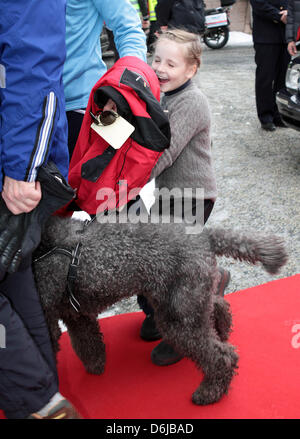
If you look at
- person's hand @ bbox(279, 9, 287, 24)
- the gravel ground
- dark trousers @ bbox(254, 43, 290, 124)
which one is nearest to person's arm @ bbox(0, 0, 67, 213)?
the gravel ground

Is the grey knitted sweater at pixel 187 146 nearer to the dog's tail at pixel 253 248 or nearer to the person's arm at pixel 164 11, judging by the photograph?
the dog's tail at pixel 253 248

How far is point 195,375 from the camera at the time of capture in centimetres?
228

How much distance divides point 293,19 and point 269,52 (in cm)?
63

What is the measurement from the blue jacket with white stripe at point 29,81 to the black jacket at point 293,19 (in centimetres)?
441

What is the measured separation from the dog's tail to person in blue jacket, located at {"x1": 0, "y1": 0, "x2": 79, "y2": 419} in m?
0.79

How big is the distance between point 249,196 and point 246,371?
2.52 meters

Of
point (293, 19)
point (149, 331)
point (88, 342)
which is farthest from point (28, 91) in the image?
point (293, 19)

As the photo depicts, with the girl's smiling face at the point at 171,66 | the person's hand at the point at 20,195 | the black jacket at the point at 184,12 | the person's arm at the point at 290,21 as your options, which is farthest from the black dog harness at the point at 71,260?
the black jacket at the point at 184,12

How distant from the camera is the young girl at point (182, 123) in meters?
2.17

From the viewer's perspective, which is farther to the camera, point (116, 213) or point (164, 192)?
point (164, 192)

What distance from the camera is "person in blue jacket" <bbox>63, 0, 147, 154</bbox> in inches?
86.4

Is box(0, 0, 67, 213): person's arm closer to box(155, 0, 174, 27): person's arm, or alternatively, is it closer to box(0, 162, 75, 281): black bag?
box(0, 162, 75, 281): black bag
